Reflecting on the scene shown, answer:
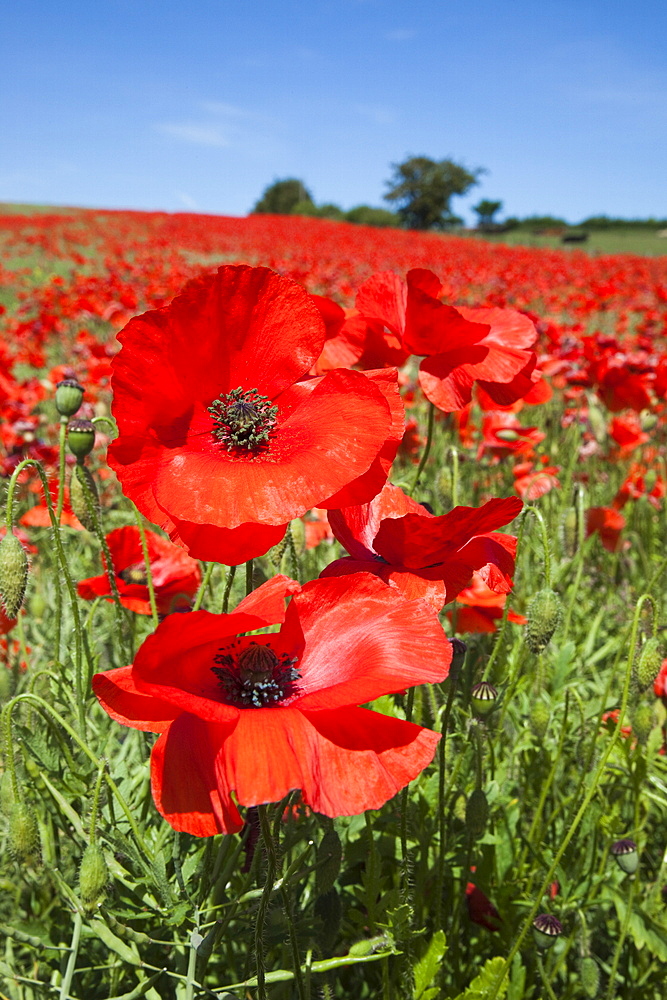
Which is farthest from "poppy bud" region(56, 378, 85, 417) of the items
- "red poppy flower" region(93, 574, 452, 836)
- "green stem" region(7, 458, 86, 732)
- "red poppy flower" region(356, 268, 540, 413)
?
"red poppy flower" region(93, 574, 452, 836)

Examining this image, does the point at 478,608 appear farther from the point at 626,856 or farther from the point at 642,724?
the point at 626,856

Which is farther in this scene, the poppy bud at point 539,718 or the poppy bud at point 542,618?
the poppy bud at point 539,718

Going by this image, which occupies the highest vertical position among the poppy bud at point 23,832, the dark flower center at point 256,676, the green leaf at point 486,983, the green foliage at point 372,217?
the green foliage at point 372,217

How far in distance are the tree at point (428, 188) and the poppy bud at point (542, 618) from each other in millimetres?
46026

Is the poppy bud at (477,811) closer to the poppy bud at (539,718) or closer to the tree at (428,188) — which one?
the poppy bud at (539,718)

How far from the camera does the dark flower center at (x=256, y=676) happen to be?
94 cm

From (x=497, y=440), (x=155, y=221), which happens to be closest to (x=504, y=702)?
(x=497, y=440)

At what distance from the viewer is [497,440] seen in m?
3.37

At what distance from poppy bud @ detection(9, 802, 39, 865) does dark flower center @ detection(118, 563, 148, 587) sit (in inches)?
28.7

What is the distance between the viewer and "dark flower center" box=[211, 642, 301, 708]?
3.09 ft

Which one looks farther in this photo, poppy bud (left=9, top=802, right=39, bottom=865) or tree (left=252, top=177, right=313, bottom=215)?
tree (left=252, top=177, right=313, bottom=215)

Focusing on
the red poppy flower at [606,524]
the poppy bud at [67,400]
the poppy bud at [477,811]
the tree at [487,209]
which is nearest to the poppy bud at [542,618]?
the poppy bud at [477,811]

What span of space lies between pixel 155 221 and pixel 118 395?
85.9 ft

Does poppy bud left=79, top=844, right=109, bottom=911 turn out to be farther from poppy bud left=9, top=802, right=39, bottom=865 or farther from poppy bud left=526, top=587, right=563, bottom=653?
poppy bud left=526, top=587, right=563, bottom=653
